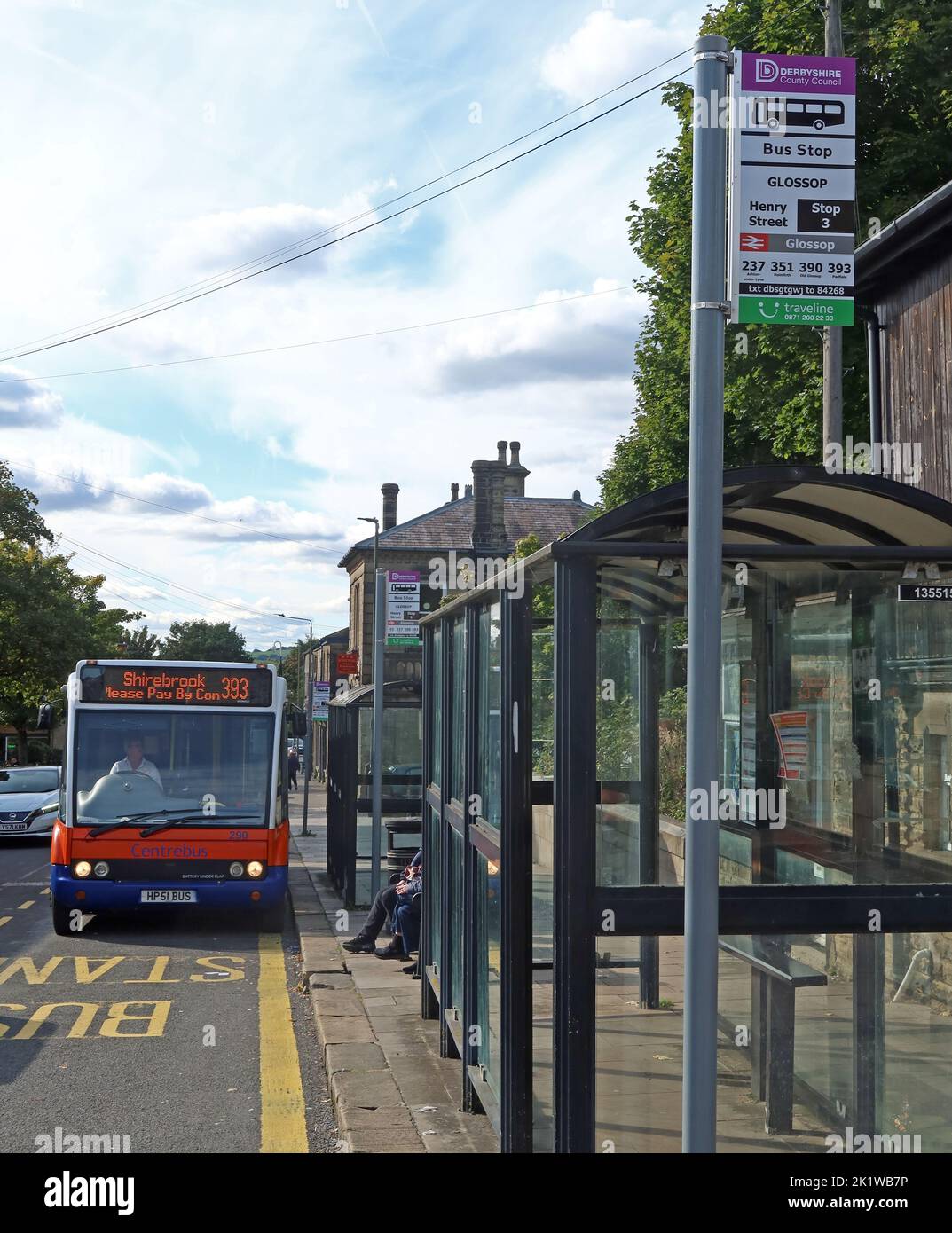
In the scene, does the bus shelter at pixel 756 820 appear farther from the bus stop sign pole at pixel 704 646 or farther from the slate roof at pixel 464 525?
the slate roof at pixel 464 525

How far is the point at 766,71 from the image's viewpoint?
3.80 meters

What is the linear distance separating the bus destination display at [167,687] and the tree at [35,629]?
99.0 feet

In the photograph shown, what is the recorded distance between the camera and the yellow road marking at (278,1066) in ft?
20.7

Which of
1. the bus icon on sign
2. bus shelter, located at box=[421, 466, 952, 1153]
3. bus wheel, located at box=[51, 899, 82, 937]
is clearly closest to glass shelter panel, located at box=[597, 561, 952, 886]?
bus shelter, located at box=[421, 466, 952, 1153]

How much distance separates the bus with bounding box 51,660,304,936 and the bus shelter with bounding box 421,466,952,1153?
7.63 metres

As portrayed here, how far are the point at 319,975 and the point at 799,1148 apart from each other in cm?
580

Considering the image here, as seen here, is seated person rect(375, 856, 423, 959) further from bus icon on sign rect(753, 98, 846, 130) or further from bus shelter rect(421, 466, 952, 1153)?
bus icon on sign rect(753, 98, 846, 130)

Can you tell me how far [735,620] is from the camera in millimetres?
4980

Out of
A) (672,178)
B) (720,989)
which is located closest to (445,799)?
(720,989)

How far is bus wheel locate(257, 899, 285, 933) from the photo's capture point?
13031 mm

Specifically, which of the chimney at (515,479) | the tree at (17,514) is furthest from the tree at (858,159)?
the chimney at (515,479)

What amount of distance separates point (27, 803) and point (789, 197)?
23.1 metres
